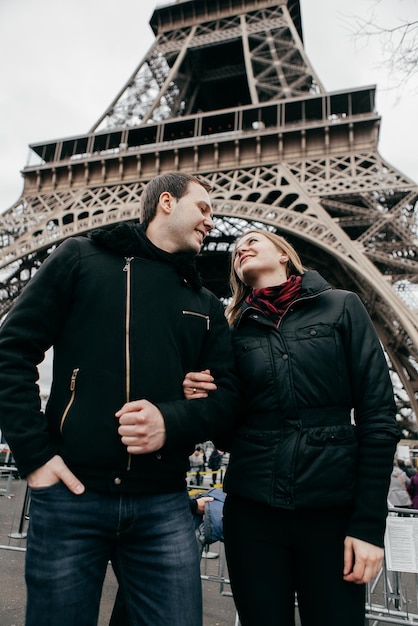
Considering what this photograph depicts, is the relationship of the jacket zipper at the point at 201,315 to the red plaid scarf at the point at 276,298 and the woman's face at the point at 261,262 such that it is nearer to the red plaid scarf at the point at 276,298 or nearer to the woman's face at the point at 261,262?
the red plaid scarf at the point at 276,298

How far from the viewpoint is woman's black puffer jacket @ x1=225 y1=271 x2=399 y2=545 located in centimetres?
157

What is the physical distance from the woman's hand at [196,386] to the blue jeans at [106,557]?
1.18 feet

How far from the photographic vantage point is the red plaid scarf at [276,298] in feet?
6.54

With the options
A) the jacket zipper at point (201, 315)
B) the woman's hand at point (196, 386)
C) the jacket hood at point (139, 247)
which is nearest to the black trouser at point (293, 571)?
the woman's hand at point (196, 386)

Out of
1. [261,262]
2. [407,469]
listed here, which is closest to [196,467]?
[407,469]

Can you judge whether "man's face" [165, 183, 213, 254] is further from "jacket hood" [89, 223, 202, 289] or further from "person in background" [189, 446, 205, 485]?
"person in background" [189, 446, 205, 485]

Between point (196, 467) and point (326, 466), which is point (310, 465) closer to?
point (326, 466)

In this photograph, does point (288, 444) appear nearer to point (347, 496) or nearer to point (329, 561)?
point (347, 496)

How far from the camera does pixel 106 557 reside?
1436 mm

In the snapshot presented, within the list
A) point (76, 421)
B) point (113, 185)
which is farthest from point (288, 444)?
point (113, 185)

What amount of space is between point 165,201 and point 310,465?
49.0 inches

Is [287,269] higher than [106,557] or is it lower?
higher

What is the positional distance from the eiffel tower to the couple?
9036 millimetres

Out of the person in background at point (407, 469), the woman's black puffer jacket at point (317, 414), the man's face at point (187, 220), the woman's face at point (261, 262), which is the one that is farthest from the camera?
the person in background at point (407, 469)
